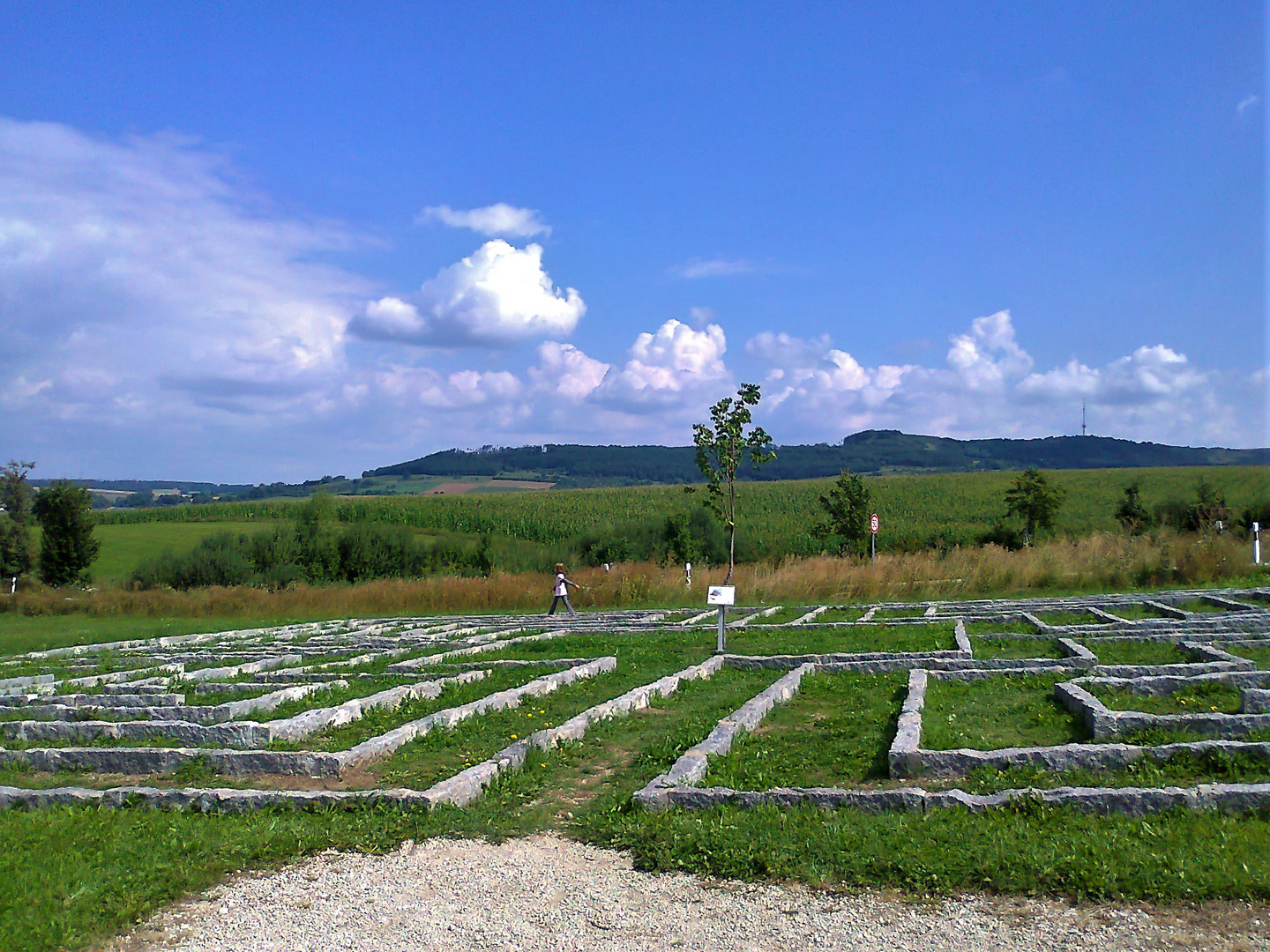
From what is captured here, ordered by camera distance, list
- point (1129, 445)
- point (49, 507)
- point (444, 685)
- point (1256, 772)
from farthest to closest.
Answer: point (1129, 445)
point (49, 507)
point (444, 685)
point (1256, 772)

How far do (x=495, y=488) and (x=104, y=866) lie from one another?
117 m

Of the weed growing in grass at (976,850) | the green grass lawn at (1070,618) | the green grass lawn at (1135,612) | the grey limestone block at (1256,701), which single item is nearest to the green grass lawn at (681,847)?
the weed growing in grass at (976,850)

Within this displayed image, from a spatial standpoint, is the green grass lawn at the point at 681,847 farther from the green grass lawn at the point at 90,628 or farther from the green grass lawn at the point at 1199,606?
the green grass lawn at the point at 90,628

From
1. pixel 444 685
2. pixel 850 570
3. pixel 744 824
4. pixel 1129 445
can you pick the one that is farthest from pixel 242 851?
pixel 1129 445

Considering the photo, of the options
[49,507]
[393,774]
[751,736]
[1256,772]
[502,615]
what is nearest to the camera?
[1256,772]

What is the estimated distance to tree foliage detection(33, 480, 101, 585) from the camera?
3906 centimetres

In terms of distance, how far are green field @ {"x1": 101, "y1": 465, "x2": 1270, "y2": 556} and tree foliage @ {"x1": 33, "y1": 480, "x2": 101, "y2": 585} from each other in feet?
72.4

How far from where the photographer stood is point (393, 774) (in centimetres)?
747

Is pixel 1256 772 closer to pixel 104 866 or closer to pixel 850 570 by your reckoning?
pixel 104 866

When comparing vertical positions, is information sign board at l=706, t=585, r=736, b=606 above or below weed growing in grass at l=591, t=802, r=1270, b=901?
above

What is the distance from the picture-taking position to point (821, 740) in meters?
8.05

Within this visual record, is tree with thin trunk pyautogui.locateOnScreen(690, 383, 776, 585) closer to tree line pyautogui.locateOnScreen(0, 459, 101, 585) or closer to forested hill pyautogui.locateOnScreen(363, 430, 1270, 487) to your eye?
tree line pyautogui.locateOnScreen(0, 459, 101, 585)

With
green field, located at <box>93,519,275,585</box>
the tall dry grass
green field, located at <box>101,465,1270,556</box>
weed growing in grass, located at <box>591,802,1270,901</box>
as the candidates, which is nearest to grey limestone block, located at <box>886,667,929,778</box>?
weed growing in grass, located at <box>591,802,1270,901</box>

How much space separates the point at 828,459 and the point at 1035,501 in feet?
442
